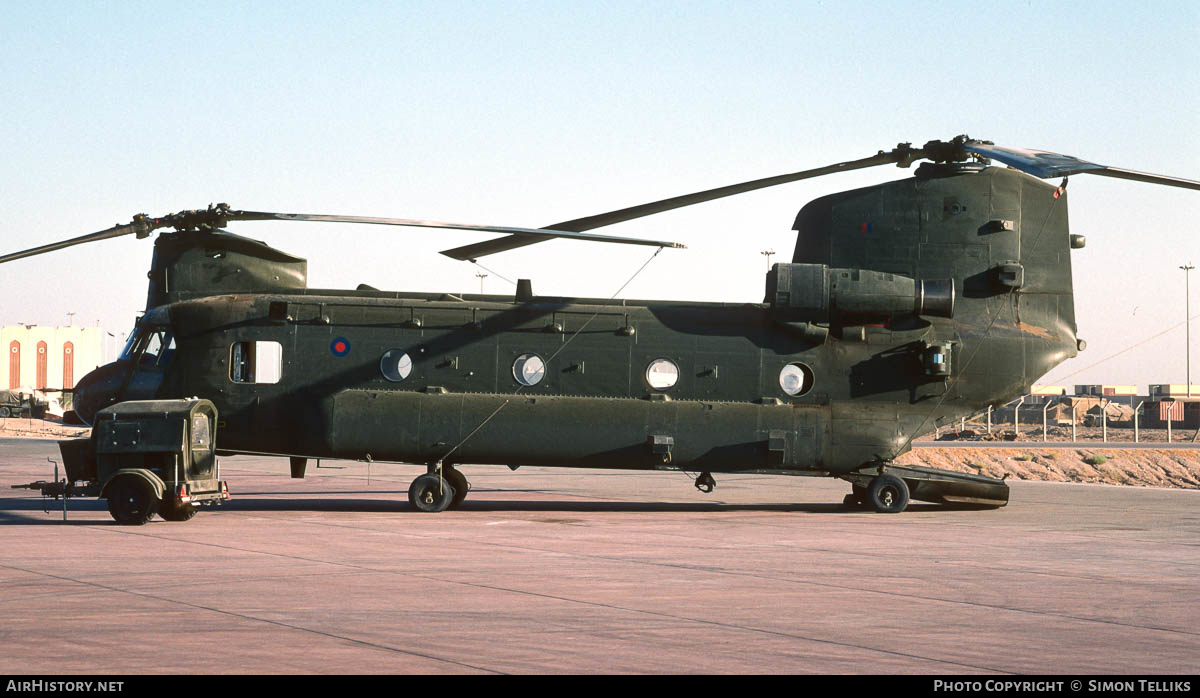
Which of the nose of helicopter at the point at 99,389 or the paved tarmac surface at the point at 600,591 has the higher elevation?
the nose of helicopter at the point at 99,389

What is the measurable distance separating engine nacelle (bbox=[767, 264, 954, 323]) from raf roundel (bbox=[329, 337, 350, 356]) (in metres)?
7.10

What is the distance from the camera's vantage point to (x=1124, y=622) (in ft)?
31.7

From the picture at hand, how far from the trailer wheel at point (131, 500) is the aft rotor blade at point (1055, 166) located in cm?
1326

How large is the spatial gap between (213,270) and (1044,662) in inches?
642

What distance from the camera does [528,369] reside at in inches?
801

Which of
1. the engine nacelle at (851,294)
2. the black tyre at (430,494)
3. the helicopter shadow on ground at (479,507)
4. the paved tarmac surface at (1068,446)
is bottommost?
the helicopter shadow on ground at (479,507)

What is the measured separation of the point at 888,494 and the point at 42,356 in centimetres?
14133

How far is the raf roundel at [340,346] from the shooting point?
2026 centimetres

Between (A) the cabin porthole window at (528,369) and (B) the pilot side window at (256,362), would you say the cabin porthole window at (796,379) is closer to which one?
(A) the cabin porthole window at (528,369)

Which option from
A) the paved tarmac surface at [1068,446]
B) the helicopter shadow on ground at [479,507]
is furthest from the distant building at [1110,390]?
the helicopter shadow on ground at [479,507]

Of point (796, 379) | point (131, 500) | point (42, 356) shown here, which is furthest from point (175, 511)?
point (42, 356)
